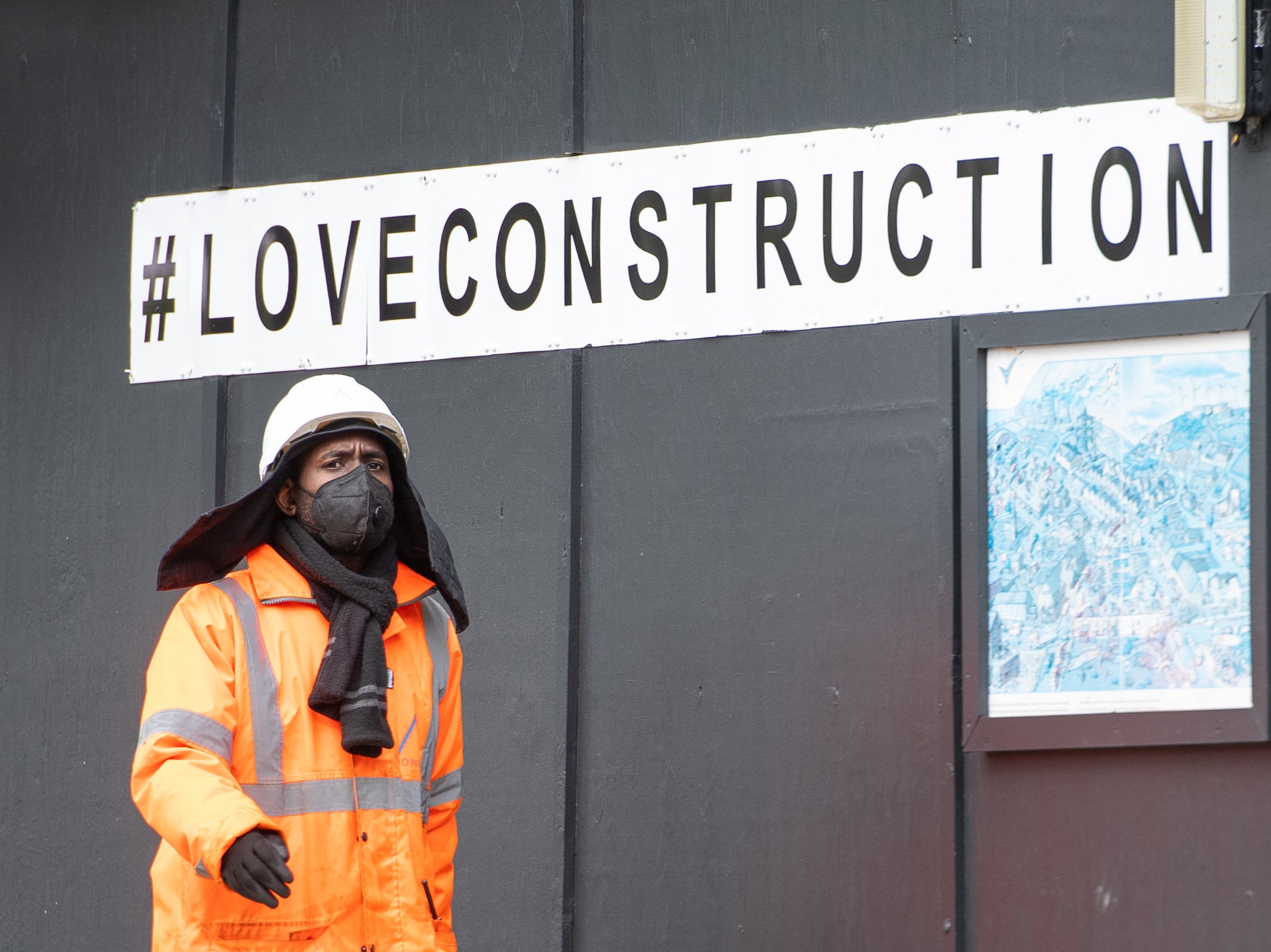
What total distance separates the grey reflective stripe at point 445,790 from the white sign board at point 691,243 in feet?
6.39

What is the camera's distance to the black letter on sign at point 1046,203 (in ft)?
18.8

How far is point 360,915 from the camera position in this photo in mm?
4246

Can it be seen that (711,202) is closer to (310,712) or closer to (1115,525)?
(1115,525)

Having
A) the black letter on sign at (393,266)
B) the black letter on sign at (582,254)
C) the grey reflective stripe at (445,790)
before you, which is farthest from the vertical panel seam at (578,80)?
the grey reflective stripe at (445,790)

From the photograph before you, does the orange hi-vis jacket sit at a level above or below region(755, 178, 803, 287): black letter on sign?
below

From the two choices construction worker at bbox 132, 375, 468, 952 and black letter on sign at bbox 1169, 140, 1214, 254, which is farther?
black letter on sign at bbox 1169, 140, 1214, 254

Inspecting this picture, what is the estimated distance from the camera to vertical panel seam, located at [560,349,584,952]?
602 cm

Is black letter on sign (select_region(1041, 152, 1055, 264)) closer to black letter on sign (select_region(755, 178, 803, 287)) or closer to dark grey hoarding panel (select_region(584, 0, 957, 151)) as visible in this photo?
dark grey hoarding panel (select_region(584, 0, 957, 151))

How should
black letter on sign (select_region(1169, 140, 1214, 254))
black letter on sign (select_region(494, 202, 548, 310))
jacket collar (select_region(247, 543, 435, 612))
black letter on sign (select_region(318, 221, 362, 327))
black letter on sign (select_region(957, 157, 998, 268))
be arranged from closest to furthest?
jacket collar (select_region(247, 543, 435, 612)) → black letter on sign (select_region(1169, 140, 1214, 254)) → black letter on sign (select_region(957, 157, 998, 268)) → black letter on sign (select_region(494, 202, 548, 310)) → black letter on sign (select_region(318, 221, 362, 327))

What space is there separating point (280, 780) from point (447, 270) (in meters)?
2.59

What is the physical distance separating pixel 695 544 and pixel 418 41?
2049 millimetres

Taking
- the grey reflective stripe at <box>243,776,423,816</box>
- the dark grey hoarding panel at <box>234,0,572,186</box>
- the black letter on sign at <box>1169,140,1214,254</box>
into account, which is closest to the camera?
the grey reflective stripe at <box>243,776,423,816</box>

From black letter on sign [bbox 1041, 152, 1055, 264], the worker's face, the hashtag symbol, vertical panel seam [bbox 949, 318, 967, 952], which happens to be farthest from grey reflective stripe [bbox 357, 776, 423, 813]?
the hashtag symbol

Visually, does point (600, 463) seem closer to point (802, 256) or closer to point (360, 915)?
point (802, 256)
